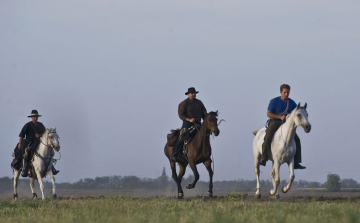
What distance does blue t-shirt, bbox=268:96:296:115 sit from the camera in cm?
1781

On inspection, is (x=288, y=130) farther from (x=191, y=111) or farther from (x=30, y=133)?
(x=30, y=133)

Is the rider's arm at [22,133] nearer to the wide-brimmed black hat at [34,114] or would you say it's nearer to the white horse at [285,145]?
the wide-brimmed black hat at [34,114]

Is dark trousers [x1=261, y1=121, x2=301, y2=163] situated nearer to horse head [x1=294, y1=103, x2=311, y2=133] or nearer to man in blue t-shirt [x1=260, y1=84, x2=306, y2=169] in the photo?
man in blue t-shirt [x1=260, y1=84, x2=306, y2=169]

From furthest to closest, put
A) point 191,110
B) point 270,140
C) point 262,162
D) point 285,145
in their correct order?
point 191,110
point 262,162
point 270,140
point 285,145

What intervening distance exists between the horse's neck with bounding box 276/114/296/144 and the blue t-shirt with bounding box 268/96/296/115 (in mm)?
523

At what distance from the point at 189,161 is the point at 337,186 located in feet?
35.3

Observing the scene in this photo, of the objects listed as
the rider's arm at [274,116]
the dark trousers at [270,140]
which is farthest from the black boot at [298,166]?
the rider's arm at [274,116]

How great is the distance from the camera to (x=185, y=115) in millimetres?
19984

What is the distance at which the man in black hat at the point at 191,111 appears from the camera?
1986 centimetres

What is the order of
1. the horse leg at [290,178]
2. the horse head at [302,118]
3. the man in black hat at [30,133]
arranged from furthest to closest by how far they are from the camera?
the man in black hat at [30,133], the horse leg at [290,178], the horse head at [302,118]

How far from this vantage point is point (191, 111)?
1989 centimetres

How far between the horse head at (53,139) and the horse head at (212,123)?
539 cm

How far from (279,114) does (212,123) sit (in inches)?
76.3

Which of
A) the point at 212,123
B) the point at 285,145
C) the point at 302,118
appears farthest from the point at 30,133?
the point at 302,118
